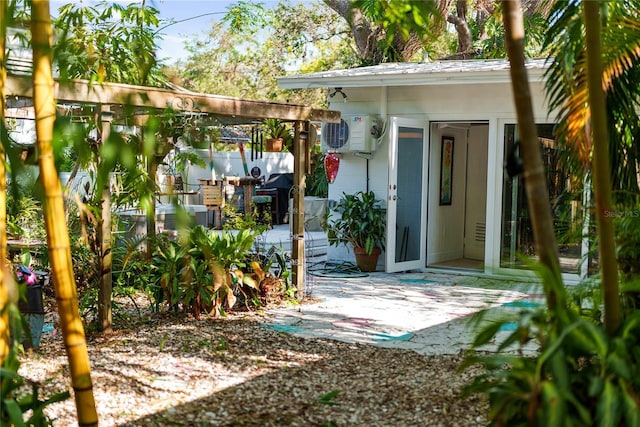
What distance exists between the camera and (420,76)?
987cm

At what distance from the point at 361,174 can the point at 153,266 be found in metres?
4.51

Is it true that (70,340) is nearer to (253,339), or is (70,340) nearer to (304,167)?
(253,339)

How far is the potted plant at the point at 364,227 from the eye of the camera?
408 inches

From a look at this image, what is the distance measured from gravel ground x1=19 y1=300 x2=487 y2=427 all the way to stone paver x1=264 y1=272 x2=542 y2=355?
382 mm

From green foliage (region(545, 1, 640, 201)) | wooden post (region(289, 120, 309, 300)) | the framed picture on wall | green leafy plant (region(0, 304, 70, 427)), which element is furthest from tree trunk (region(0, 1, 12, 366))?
the framed picture on wall

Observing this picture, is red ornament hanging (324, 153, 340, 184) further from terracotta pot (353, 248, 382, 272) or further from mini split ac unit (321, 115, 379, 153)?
terracotta pot (353, 248, 382, 272)

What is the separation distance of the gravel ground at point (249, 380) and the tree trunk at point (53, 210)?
5.54ft

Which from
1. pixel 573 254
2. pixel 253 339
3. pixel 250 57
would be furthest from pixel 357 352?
pixel 250 57

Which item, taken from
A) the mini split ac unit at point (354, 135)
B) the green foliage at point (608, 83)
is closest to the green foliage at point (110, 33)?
the green foliage at point (608, 83)

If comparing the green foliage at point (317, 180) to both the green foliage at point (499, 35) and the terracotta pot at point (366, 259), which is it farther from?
the terracotta pot at point (366, 259)

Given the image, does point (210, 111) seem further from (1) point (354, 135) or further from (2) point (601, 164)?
(2) point (601, 164)

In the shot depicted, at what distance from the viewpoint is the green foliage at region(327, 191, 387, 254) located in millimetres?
10375

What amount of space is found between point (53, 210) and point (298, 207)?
587 cm

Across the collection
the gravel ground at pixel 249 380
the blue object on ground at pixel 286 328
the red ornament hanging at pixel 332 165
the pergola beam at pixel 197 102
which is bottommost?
the gravel ground at pixel 249 380
